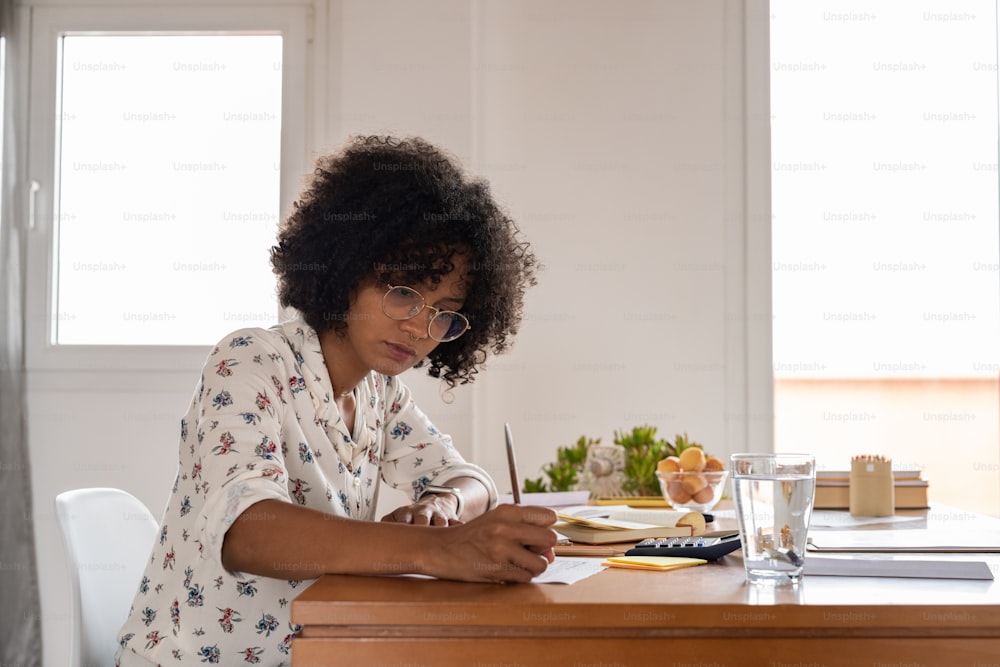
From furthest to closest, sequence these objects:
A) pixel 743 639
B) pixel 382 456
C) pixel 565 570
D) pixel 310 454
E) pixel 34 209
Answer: pixel 34 209 < pixel 382 456 < pixel 310 454 < pixel 565 570 < pixel 743 639

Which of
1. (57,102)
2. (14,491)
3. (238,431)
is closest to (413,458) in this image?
(238,431)

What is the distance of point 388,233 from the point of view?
1.64 meters

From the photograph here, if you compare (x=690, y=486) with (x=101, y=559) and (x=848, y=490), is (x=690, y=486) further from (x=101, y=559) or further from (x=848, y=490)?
(x=101, y=559)

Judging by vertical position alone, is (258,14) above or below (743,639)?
above

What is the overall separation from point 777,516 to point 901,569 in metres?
0.20

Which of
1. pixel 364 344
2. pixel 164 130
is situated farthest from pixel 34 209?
pixel 364 344

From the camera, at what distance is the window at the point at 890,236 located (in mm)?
3297

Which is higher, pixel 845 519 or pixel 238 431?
pixel 238 431

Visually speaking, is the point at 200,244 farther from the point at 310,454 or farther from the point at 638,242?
the point at 310,454

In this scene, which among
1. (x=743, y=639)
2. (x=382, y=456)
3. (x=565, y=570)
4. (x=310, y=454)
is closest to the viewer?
(x=743, y=639)

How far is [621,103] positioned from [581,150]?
0.21 metres

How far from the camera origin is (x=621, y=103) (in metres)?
3.23

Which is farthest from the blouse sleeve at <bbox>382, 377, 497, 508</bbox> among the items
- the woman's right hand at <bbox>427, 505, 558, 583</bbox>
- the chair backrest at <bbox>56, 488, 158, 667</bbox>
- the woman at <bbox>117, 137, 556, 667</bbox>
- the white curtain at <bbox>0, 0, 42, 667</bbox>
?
the white curtain at <bbox>0, 0, 42, 667</bbox>

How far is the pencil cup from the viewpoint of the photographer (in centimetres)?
197
